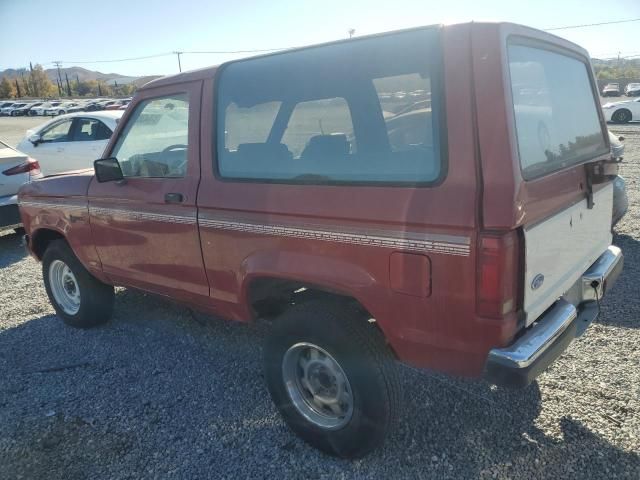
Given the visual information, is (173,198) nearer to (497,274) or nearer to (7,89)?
(497,274)

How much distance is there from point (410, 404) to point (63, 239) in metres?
3.09

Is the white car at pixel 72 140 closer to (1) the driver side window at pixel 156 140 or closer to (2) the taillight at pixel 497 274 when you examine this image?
(1) the driver side window at pixel 156 140

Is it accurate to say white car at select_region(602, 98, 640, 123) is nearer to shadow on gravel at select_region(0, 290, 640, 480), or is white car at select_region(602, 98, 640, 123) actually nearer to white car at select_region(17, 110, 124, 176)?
white car at select_region(17, 110, 124, 176)

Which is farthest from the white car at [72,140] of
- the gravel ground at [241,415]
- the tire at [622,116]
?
the tire at [622,116]

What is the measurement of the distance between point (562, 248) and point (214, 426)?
81.3 inches

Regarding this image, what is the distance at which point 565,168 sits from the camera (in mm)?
2406

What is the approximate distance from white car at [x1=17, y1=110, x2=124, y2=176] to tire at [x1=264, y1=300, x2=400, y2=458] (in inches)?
275

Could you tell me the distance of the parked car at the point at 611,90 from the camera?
40.4m

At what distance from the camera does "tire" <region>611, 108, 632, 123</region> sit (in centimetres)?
1978

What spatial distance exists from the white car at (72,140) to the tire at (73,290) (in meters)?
4.55

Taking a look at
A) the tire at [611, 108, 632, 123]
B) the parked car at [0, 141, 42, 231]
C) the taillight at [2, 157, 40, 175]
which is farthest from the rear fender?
the tire at [611, 108, 632, 123]

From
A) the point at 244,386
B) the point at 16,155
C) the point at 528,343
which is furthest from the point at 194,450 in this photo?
the point at 16,155

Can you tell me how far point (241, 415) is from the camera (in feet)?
9.77

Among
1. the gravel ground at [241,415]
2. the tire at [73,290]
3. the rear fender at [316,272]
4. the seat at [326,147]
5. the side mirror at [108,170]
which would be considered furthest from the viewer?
the tire at [73,290]
